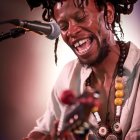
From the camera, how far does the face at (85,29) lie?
2301 millimetres

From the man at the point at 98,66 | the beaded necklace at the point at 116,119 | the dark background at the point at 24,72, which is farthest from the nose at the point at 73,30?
the beaded necklace at the point at 116,119

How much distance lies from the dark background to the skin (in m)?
0.11

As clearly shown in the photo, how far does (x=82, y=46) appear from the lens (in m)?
2.32

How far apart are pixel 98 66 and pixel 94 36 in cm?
16

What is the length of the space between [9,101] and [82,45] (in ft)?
1.71

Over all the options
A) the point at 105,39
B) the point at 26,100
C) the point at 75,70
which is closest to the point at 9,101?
the point at 26,100

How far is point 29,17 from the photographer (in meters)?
2.45

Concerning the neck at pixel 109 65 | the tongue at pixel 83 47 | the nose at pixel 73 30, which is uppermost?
the nose at pixel 73 30

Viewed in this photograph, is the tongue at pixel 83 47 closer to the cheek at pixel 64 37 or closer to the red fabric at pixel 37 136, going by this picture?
the cheek at pixel 64 37

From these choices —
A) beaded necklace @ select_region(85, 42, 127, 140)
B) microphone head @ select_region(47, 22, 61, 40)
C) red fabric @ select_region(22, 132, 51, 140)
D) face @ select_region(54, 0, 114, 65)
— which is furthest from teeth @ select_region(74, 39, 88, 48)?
red fabric @ select_region(22, 132, 51, 140)

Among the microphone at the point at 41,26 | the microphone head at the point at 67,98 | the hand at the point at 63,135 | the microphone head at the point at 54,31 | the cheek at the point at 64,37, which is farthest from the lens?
the cheek at the point at 64,37

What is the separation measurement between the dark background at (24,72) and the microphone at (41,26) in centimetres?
14

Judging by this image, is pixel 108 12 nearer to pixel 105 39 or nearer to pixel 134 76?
pixel 105 39

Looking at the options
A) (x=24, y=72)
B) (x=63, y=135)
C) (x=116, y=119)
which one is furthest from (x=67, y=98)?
(x=24, y=72)
